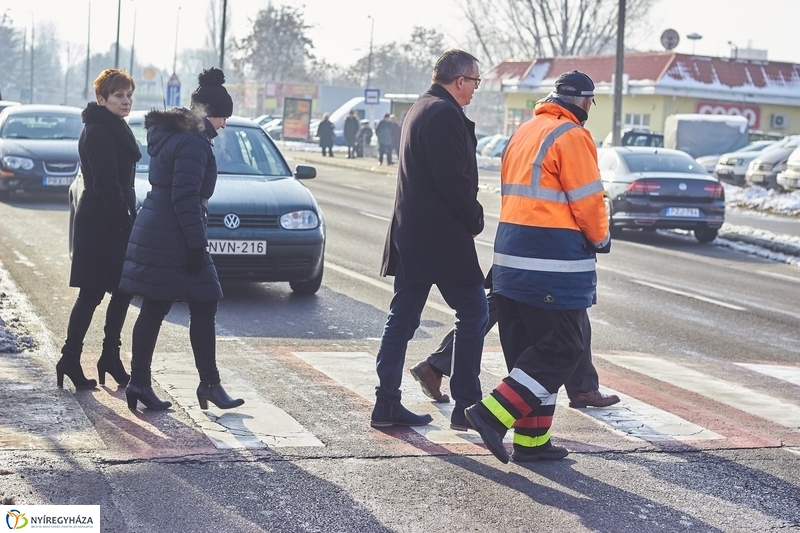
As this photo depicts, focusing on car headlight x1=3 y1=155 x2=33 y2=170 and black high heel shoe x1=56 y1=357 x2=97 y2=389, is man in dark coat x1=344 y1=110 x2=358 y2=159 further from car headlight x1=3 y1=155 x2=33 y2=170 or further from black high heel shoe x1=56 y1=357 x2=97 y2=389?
black high heel shoe x1=56 y1=357 x2=97 y2=389

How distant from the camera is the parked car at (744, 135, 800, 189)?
29594 mm

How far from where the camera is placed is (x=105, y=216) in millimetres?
6824

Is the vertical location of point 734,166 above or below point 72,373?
above

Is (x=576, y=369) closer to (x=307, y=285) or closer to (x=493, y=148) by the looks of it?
(x=307, y=285)

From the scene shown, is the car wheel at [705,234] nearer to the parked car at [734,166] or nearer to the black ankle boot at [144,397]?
the parked car at [734,166]

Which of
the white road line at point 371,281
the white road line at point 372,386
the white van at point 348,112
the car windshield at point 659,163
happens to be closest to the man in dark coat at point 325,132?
the white van at point 348,112

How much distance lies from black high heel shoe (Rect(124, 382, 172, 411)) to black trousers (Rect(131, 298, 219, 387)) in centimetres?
4

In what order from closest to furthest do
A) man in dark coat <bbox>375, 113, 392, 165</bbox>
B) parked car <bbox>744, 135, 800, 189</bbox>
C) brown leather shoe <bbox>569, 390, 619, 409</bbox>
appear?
1. brown leather shoe <bbox>569, 390, 619, 409</bbox>
2. parked car <bbox>744, 135, 800, 189</bbox>
3. man in dark coat <bbox>375, 113, 392, 165</bbox>

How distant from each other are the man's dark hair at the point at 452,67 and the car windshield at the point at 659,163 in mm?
13712

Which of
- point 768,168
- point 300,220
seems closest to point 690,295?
point 300,220

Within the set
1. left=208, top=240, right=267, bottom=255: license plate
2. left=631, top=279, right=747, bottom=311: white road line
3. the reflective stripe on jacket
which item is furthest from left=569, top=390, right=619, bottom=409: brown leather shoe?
left=631, top=279, right=747, bottom=311: white road line

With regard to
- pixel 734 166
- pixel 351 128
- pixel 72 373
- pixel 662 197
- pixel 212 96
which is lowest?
pixel 72 373

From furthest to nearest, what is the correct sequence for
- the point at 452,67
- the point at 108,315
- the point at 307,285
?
the point at 307,285 < the point at 108,315 < the point at 452,67

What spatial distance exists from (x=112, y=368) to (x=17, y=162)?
13.7 m
